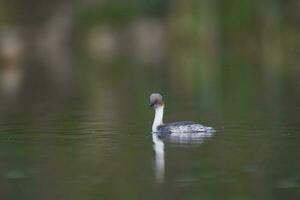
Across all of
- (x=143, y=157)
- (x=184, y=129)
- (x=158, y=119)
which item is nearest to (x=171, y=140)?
(x=184, y=129)

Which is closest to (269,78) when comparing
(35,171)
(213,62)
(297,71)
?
(297,71)

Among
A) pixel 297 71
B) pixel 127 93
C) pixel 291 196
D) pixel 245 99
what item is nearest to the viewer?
pixel 291 196

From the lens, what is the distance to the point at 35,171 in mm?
14453

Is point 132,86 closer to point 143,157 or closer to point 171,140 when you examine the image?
point 171,140

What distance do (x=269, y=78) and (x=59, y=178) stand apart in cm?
Answer: 1702

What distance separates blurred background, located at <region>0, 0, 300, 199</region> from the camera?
1406cm

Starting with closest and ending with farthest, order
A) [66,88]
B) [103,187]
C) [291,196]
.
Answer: [291,196], [103,187], [66,88]

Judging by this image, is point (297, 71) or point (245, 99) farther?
point (297, 71)

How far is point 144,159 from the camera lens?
15148 mm

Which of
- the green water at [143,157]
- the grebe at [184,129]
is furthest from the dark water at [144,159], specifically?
the grebe at [184,129]

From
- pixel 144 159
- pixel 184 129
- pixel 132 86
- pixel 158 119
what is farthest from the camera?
pixel 132 86

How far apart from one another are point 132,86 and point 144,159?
14346 mm

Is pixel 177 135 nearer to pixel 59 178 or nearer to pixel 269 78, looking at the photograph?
pixel 59 178

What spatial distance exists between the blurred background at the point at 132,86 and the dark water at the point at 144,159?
22mm
